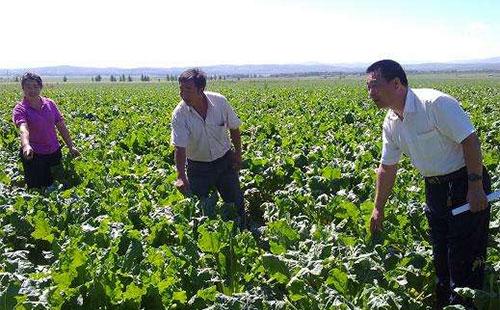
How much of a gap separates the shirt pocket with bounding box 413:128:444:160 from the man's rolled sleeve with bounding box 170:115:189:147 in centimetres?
275

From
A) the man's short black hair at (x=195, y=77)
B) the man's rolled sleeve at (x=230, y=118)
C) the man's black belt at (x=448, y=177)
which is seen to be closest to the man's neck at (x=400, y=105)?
the man's black belt at (x=448, y=177)

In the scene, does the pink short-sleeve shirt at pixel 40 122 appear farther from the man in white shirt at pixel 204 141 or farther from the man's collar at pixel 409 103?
the man's collar at pixel 409 103

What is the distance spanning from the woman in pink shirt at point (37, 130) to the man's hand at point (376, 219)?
168 inches

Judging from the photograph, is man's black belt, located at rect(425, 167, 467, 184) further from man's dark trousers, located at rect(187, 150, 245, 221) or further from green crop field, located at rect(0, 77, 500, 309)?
man's dark trousers, located at rect(187, 150, 245, 221)

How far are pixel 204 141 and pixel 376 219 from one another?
7.80 ft

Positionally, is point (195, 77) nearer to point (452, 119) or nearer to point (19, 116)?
point (452, 119)

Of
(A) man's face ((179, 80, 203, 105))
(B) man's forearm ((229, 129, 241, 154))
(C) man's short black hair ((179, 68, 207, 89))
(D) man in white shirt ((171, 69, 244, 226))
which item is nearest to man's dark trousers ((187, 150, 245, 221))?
(D) man in white shirt ((171, 69, 244, 226))

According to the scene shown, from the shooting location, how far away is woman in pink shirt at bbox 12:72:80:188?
697 centimetres

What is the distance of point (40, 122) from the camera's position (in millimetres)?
7418

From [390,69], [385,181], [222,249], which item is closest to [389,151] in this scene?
[385,181]

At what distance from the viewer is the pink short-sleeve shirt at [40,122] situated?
728 cm

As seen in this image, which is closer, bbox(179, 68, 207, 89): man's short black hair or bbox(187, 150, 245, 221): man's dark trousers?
bbox(179, 68, 207, 89): man's short black hair

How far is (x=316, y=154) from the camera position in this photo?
9.83 metres

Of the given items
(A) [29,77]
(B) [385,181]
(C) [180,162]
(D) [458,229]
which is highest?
(A) [29,77]
